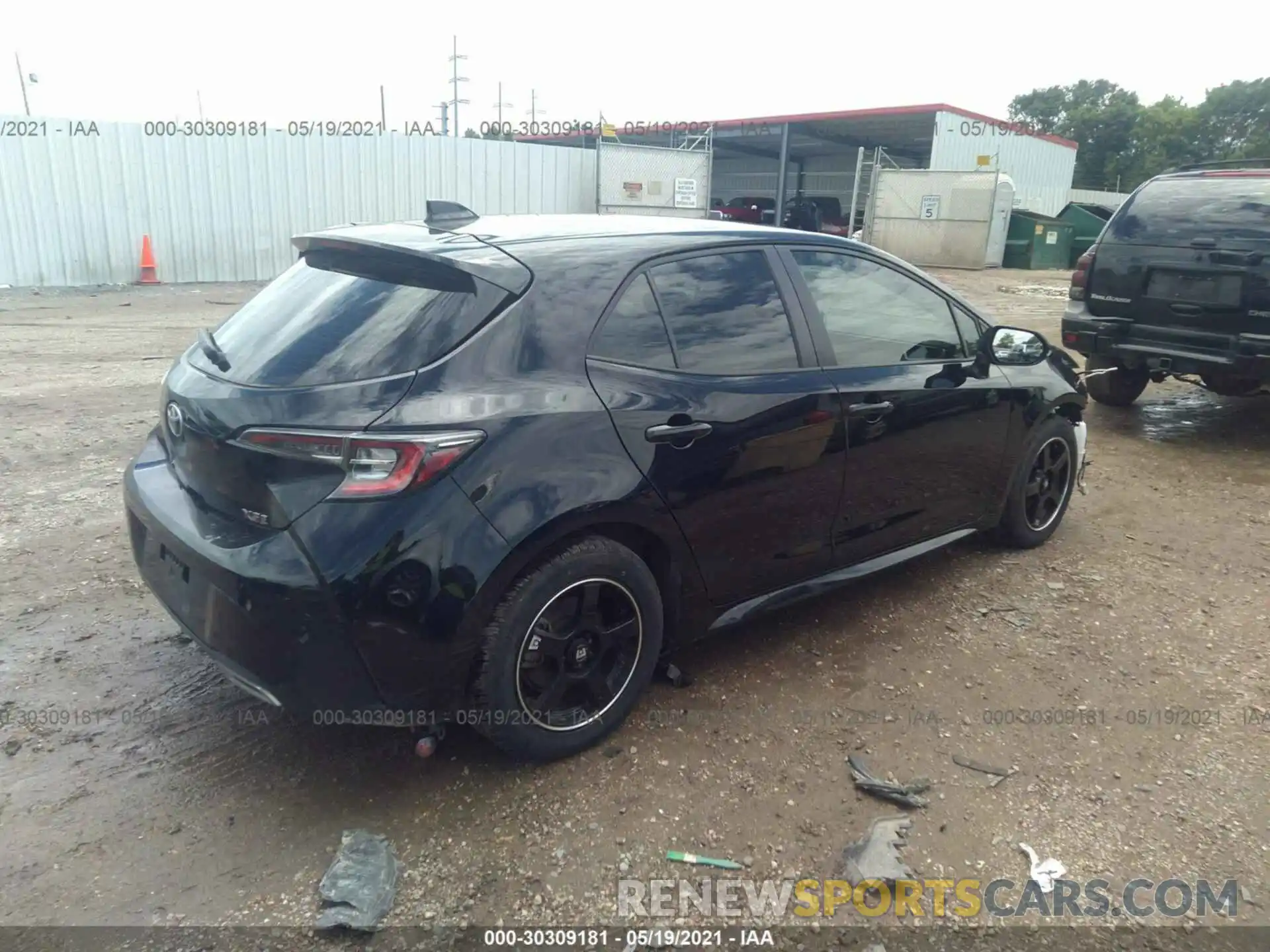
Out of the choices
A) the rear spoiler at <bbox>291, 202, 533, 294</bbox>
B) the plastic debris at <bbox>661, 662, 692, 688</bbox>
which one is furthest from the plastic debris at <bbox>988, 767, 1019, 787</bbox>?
the rear spoiler at <bbox>291, 202, 533, 294</bbox>

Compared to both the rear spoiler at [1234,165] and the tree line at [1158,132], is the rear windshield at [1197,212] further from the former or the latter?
the tree line at [1158,132]

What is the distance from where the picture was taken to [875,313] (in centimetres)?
377

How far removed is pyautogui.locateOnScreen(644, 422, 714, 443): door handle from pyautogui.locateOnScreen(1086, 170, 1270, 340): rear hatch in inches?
193

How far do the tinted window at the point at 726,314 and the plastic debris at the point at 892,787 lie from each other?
1379 millimetres

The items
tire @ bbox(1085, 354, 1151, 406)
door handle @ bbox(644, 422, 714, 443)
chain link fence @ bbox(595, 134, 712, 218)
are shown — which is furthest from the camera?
chain link fence @ bbox(595, 134, 712, 218)

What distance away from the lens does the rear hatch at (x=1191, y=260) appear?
604cm

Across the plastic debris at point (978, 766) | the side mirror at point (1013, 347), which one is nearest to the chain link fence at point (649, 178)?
the side mirror at point (1013, 347)

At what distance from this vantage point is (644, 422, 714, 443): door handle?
290 centimetres

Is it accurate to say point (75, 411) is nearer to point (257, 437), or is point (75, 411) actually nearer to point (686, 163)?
point (257, 437)

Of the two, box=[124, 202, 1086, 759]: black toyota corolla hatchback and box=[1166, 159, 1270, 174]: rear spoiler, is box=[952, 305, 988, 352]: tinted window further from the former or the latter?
box=[1166, 159, 1270, 174]: rear spoiler

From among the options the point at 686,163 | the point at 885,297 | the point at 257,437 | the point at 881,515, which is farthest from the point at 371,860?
the point at 686,163

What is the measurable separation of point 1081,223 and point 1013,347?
23.6 m

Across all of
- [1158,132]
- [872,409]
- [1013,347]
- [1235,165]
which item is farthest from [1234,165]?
[1158,132]

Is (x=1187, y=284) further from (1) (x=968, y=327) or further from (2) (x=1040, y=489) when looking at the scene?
(1) (x=968, y=327)
